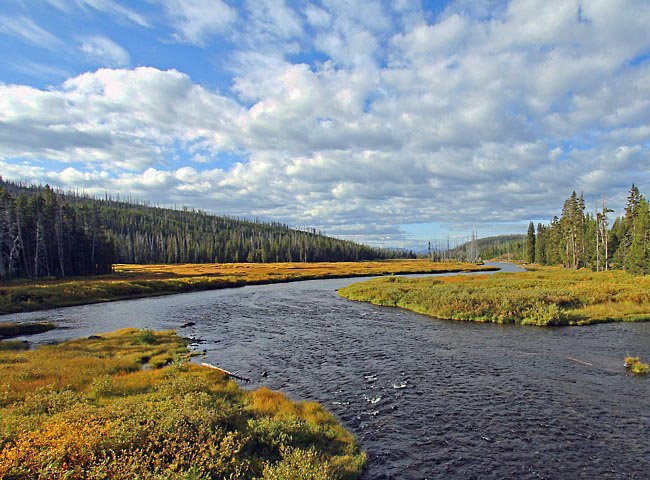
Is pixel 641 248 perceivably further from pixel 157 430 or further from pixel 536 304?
pixel 157 430

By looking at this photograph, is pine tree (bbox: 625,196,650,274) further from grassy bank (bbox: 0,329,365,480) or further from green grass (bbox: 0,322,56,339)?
green grass (bbox: 0,322,56,339)

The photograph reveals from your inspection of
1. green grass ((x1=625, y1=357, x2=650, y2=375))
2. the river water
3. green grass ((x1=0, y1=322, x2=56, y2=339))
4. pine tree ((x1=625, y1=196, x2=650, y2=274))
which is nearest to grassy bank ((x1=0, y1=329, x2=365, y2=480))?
the river water

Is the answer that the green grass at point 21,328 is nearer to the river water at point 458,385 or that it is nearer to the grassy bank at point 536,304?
the river water at point 458,385

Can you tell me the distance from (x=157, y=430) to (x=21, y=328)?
3583cm

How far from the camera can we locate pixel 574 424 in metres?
14.7

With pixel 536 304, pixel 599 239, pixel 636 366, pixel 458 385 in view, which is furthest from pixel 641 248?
pixel 458 385

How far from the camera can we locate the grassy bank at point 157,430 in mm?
9172

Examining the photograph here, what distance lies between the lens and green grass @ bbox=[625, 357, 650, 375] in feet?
66.5

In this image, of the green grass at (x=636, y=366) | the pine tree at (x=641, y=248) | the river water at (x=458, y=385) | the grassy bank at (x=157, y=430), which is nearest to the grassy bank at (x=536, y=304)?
the river water at (x=458, y=385)

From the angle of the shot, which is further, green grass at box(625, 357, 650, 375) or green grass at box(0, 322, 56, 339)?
green grass at box(0, 322, 56, 339)

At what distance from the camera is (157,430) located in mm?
11039

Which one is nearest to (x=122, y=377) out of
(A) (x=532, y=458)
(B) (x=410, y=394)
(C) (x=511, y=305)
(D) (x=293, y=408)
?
(D) (x=293, y=408)

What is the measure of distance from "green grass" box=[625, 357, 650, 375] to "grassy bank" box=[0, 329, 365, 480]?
58.6 ft

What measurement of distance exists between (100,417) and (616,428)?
19144 mm
